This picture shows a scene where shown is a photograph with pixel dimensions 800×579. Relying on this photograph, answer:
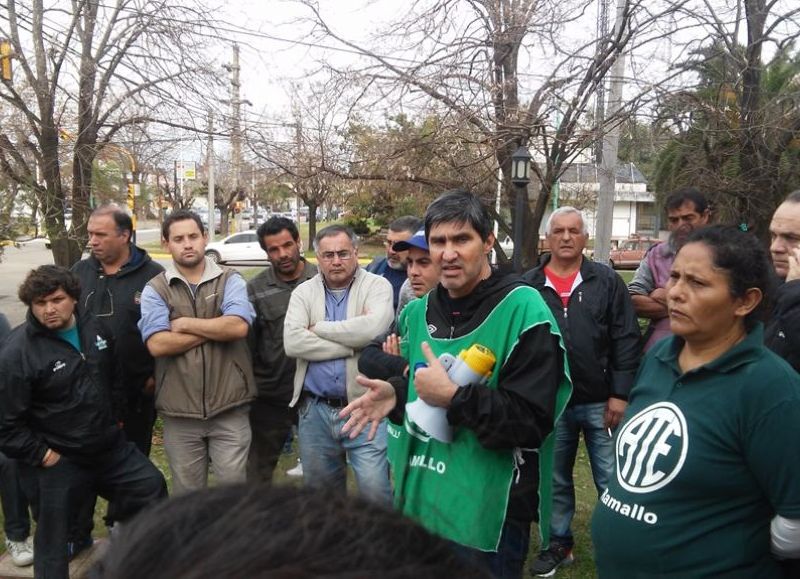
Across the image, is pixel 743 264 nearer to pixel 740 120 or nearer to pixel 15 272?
pixel 740 120

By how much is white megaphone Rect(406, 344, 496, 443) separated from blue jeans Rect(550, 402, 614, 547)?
5.61 ft

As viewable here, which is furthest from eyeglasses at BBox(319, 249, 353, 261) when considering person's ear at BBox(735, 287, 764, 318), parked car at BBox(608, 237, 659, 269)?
parked car at BBox(608, 237, 659, 269)

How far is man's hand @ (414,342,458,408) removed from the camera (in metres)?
2.21

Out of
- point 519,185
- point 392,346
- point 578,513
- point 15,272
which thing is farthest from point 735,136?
point 15,272

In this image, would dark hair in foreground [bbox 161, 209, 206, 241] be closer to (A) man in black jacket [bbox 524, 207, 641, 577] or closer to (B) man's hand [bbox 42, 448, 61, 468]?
(B) man's hand [bbox 42, 448, 61, 468]

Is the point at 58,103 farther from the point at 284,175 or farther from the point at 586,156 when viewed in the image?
the point at 586,156

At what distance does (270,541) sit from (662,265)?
4.07 meters

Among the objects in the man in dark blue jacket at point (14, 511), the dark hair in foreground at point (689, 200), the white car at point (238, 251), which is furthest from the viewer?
the white car at point (238, 251)

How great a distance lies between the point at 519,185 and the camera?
7848 millimetres

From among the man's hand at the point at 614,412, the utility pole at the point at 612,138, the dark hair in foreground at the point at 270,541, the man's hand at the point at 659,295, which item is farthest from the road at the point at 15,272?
the dark hair in foreground at the point at 270,541

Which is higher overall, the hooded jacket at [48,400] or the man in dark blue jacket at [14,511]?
the hooded jacket at [48,400]

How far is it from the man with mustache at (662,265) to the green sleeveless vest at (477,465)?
6.58 feet

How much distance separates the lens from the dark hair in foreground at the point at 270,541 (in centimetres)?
64

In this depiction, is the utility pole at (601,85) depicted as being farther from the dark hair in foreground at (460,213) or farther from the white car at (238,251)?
the white car at (238,251)
